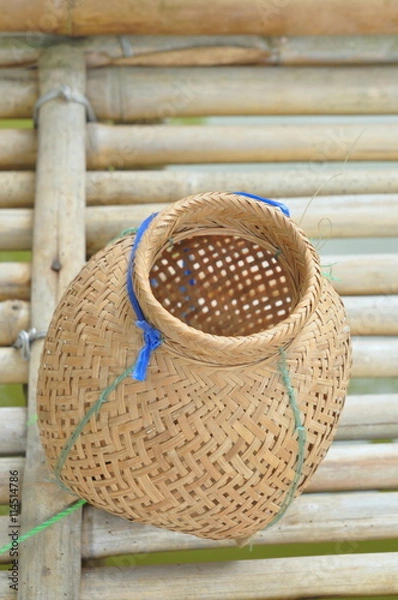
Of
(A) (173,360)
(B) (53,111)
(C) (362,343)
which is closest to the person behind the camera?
(A) (173,360)

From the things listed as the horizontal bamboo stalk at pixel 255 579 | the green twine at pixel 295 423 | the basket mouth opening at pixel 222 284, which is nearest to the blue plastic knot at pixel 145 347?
the green twine at pixel 295 423

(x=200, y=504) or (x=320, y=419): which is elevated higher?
(x=320, y=419)

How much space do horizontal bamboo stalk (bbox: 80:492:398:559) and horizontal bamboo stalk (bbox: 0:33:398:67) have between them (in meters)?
0.99

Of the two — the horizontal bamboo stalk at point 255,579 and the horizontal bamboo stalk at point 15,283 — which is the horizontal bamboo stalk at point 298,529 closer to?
the horizontal bamboo stalk at point 255,579

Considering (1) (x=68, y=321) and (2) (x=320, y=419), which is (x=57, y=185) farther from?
(2) (x=320, y=419)

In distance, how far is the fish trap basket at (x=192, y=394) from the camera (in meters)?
1.05

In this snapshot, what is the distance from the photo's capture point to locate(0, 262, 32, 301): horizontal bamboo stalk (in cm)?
156

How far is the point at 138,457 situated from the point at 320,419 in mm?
250

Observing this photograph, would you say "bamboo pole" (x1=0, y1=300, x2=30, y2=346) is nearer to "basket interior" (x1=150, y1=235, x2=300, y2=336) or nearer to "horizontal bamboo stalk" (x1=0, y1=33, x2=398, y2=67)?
"basket interior" (x1=150, y1=235, x2=300, y2=336)

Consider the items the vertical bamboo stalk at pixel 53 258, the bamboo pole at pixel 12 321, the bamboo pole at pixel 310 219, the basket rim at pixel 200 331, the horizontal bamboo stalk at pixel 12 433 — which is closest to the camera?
the basket rim at pixel 200 331

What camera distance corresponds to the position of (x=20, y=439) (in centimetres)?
141

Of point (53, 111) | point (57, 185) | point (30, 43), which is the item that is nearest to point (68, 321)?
point (57, 185)

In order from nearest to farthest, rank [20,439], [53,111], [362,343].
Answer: [20,439] < [362,343] < [53,111]

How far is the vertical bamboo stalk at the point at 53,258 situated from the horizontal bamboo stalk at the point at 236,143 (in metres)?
0.08
